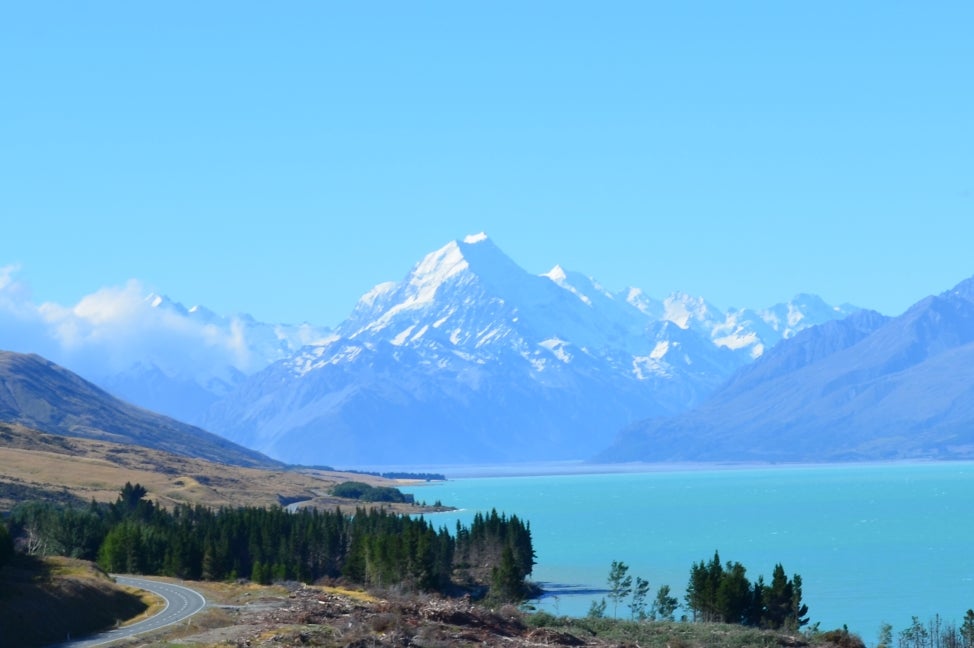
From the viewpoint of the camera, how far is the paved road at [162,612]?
220 feet

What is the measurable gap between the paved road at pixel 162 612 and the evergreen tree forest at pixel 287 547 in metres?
16.7

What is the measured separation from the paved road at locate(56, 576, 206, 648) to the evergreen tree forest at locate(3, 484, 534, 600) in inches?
659

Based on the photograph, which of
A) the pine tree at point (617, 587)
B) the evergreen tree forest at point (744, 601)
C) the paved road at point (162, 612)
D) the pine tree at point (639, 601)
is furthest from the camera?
the pine tree at point (617, 587)

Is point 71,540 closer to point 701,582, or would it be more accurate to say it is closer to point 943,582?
point 701,582

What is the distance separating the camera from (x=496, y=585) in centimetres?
12144

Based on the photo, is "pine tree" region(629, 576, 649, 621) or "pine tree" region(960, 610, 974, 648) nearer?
"pine tree" region(960, 610, 974, 648)

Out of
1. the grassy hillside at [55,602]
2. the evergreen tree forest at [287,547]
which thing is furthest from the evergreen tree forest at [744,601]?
the grassy hillside at [55,602]

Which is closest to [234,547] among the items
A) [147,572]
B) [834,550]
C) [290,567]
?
[290,567]

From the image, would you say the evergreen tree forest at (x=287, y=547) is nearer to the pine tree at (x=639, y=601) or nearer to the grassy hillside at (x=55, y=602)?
the pine tree at (x=639, y=601)

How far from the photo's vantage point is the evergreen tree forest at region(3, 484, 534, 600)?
393 ft

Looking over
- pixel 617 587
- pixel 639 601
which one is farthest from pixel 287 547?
Result: pixel 639 601

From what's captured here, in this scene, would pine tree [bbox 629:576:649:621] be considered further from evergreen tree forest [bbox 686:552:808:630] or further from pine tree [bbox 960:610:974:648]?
pine tree [bbox 960:610:974:648]

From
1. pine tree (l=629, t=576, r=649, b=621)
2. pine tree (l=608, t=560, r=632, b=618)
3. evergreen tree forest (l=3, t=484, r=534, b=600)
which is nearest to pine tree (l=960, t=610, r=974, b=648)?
pine tree (l=629, t=576, r=649, b=621)

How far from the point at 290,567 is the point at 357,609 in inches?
2494
